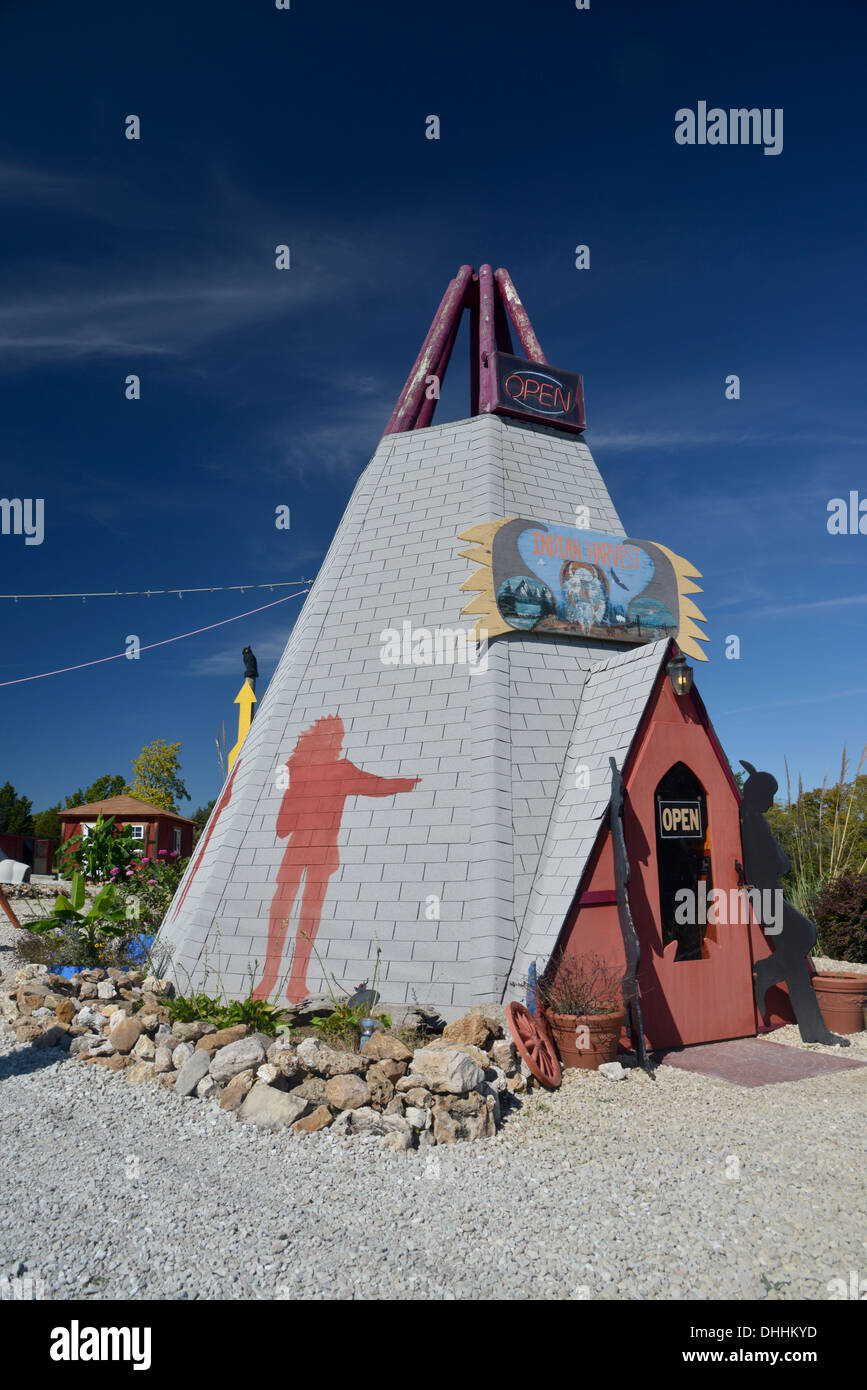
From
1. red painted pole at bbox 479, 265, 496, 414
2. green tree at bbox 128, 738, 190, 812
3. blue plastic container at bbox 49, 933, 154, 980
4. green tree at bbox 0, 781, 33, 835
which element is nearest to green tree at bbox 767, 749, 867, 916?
red painted pole at bbox 479, 265, 496, 414

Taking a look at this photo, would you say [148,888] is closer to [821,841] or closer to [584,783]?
[584,783]

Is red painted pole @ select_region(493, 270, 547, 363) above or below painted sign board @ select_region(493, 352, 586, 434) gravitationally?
above

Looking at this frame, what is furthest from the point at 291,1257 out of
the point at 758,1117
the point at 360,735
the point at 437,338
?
the point at 437,338

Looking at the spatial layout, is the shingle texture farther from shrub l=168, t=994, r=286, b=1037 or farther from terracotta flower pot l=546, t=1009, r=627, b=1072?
shrub l=168, t=994, r=286, b=1037

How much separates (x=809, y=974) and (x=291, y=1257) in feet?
22.0

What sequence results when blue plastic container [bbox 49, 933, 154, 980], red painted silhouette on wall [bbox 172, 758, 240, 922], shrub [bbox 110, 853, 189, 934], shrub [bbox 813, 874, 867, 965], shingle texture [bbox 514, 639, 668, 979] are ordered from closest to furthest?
1. shingle texture [bbox 514, 639, 668, 979]
2. blue plastic container [bbox 49, 933, 154, 980]
3. red painted silhouette on wall [bbox 172, 758, 240, 922]
4. shrub [bbox 110, 853, 189, 934]
5. shrub [bbox 813, 874, 867, 965]

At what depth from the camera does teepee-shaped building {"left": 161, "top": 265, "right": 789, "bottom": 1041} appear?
787cm

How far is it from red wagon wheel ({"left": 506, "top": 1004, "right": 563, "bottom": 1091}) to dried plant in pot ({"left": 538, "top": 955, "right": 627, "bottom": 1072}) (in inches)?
6.1

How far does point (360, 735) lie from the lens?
30.0 feet

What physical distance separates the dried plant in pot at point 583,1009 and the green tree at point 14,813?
5411cm

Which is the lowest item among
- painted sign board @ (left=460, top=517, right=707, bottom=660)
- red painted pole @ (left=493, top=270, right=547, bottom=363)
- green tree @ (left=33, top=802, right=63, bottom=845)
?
green tree @ (left=33, top=802, right=63, bottom=845)

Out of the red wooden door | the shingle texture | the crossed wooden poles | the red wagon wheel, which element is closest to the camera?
the red wagon wheel

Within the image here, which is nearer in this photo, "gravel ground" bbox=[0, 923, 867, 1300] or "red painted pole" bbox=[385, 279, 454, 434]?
"gravel ground" bbox=[0, 923, 867, 1300]
